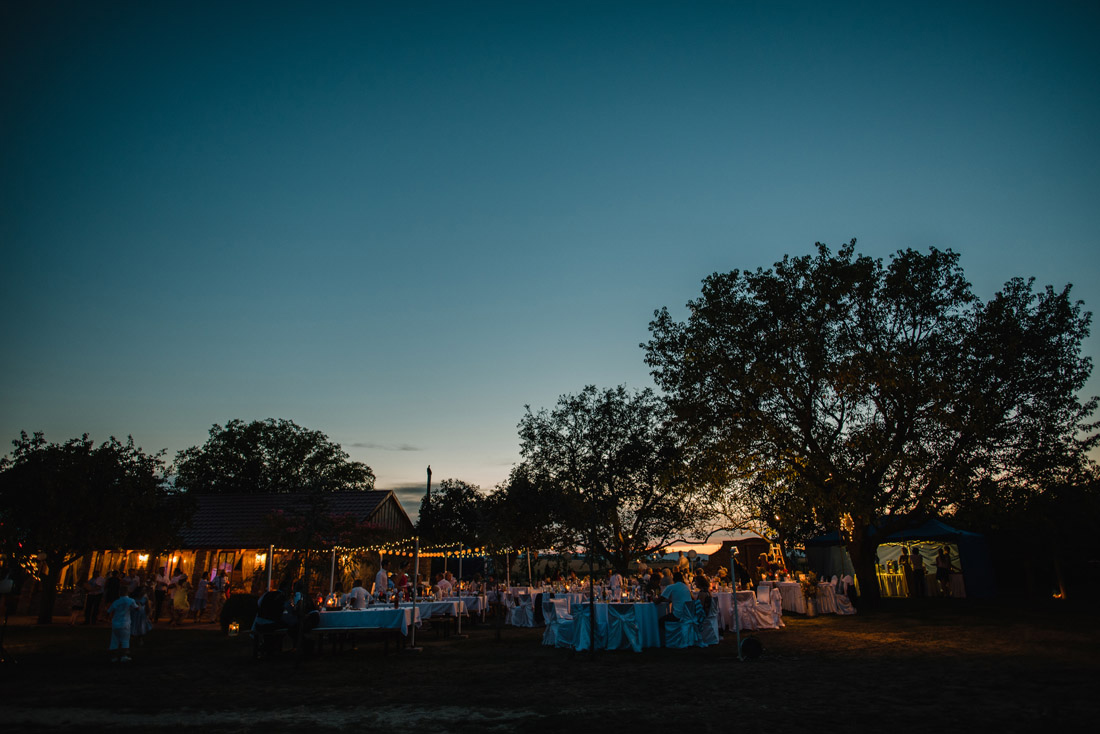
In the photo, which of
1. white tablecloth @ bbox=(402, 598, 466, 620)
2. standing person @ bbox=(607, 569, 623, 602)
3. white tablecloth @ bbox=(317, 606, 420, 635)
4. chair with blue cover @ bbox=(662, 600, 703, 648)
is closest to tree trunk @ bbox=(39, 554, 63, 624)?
white tablecloth @ bbox=(402, 598, 466, 620)

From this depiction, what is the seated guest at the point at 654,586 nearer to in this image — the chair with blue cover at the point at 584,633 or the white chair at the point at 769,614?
the chair with blue cover at the point at 584,633

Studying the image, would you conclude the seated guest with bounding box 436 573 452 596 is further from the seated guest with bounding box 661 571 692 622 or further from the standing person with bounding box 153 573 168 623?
the standing person with bounding box 153 573 168 623

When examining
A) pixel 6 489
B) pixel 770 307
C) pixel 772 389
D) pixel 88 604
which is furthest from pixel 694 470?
pixel 6 489

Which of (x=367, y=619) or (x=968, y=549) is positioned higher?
(x=968, y=549)

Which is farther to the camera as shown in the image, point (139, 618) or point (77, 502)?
point (77, 502)

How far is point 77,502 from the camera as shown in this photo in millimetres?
19578

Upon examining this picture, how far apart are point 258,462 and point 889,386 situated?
44686mm

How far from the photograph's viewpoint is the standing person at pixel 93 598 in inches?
790

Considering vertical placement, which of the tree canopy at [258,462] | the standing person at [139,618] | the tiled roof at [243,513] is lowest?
the standing person at [139,618]

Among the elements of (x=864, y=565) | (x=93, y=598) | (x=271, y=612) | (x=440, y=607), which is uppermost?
(x=864, y=565)

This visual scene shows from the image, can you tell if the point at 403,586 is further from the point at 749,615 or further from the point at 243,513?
the point at 243,513

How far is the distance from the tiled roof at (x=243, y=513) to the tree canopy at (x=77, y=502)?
2377mm

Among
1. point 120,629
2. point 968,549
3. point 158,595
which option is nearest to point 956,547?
point 968,549

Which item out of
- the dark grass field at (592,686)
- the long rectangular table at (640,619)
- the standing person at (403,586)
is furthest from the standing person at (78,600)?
the long rectangular table at (640,619)
